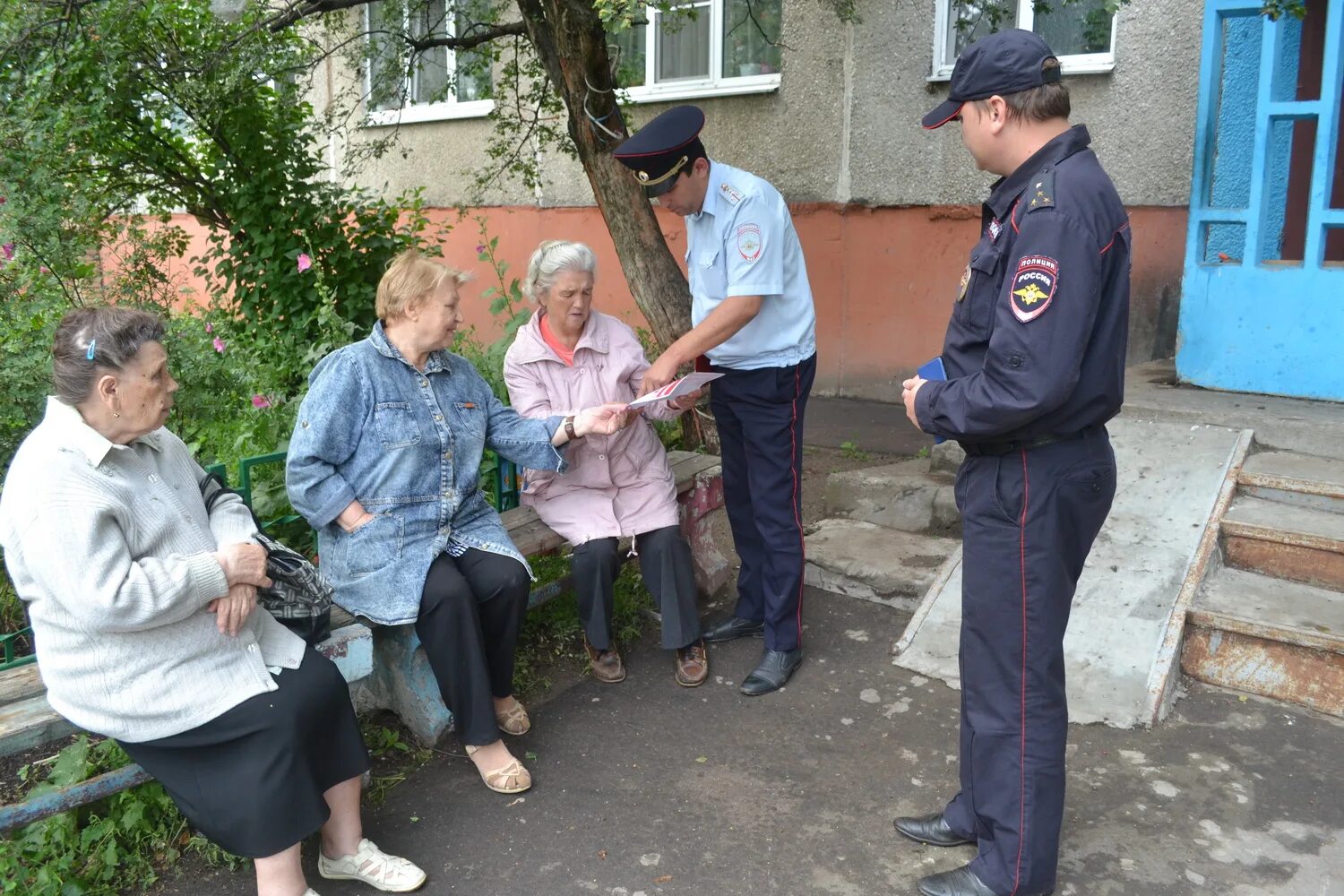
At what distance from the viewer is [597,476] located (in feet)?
11.8

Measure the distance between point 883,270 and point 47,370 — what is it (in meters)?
5.12

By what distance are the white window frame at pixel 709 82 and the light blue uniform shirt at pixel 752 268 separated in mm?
4280

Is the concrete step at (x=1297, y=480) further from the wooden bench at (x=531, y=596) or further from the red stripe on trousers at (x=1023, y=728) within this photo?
the red stripe on trousers at (x=1023, y=728)

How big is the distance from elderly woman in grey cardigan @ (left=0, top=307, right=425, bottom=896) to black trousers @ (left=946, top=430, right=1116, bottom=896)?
1.49 meters

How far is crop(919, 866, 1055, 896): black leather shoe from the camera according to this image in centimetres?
248

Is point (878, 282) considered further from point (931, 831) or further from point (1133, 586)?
point (931, 831)

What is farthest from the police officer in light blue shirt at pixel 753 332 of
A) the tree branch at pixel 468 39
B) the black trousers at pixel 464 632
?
the tree branch at pixel 468 39

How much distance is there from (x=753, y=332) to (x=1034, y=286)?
1422mm

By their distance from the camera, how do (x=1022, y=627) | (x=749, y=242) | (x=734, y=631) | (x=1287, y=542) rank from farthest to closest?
(x=734, y=631)
(x=1287, y=542)
(x=749, y=242)
(x=1022, y=627)

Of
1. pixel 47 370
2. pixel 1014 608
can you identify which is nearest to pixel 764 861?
pixel 1014 608

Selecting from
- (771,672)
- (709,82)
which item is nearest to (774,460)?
(771,672)

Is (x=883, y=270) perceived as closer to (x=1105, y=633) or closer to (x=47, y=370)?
(x=1105, y=633)

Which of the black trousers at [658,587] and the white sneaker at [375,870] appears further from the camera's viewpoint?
the black trousers at [658,587]

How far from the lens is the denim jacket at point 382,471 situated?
2.96 m
